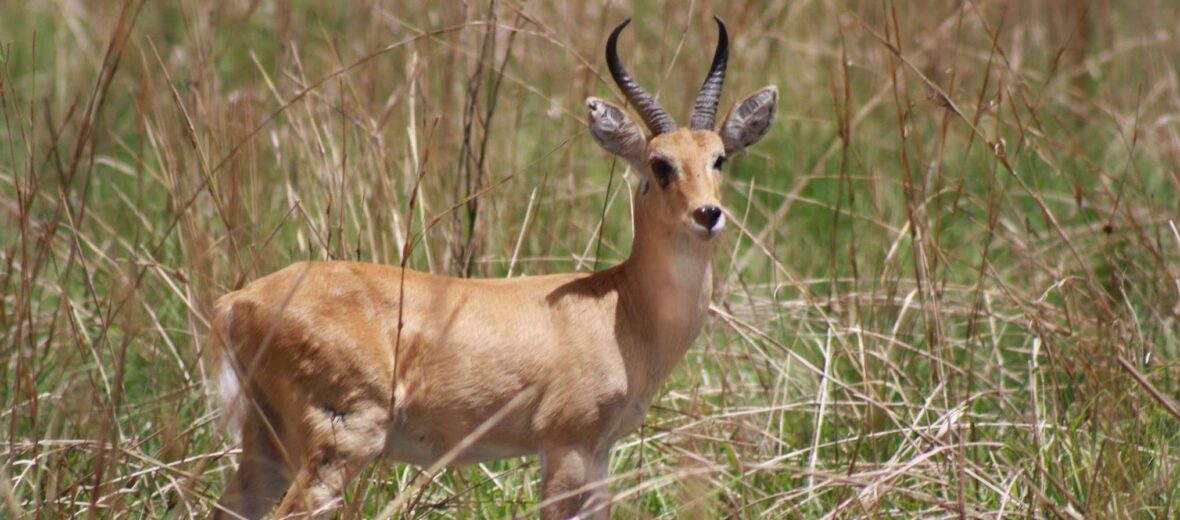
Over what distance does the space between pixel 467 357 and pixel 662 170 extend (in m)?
0.82

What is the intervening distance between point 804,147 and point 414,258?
2.93 meters

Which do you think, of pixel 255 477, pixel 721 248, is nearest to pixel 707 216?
pixel 255 477

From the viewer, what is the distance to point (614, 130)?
5.03 m

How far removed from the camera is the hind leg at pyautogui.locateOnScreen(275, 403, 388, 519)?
4457 mm

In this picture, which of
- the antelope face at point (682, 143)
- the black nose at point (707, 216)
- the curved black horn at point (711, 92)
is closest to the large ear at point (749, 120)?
the antelope face at point (682, 143)

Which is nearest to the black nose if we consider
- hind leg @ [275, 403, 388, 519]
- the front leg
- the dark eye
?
the dark eye

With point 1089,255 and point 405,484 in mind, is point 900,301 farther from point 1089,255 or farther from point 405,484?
point 405,484

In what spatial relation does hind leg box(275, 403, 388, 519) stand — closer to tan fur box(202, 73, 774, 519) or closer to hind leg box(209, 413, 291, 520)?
tan fur box(202, 73, 774, 519)

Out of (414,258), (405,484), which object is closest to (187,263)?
(414,258)

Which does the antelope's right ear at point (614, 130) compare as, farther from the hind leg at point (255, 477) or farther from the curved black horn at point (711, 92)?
the hind leg at point (255, 477)

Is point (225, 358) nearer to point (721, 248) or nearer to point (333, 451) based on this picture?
point (333, 451)

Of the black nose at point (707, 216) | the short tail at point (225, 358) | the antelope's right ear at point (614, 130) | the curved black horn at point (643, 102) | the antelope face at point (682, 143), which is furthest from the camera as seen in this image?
the antelope's right ear at point (614, 130)

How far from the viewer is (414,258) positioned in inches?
257

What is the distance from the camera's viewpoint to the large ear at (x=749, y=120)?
517 cm
